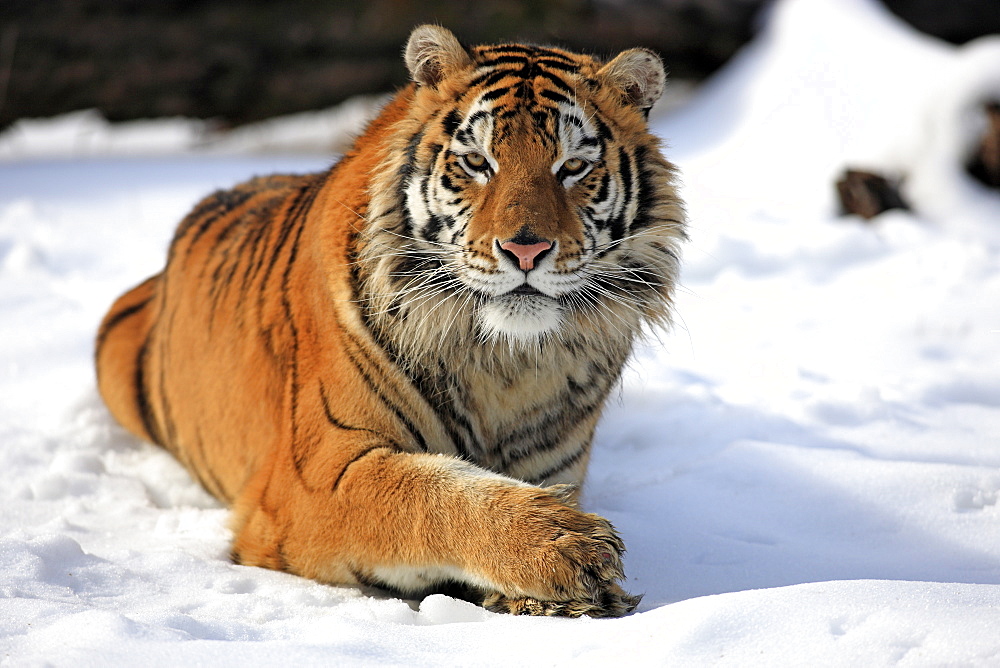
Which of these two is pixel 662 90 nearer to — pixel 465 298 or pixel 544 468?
pixel 465 298

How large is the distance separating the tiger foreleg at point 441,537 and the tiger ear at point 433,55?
0.77 meters

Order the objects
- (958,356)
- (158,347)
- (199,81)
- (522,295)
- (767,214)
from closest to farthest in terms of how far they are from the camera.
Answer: (522,295), (158,347), (958,356), (767,214), (199,81)

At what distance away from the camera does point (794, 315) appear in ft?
11.5

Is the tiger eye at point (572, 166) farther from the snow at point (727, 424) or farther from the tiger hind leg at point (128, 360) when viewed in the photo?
the tiger hind leg at point (128, 360)

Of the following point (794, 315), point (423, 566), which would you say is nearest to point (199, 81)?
point (794, 315)

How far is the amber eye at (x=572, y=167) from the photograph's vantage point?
1990 mm

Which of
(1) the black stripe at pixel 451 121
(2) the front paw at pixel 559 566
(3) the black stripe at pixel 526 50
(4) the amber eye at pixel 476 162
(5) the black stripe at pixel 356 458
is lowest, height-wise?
(2) the front paw at pixel 559 566

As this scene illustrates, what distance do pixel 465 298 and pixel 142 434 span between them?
4.00 feet

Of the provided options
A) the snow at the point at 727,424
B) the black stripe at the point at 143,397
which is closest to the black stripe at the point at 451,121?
the snow at the point at 727,424

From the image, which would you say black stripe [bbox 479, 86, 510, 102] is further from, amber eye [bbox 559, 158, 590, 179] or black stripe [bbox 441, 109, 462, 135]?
amber eye [bbox 559, 158, 590, 179]

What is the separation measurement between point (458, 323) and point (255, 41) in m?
3.82

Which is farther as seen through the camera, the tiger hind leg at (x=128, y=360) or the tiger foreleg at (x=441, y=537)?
the tiger hind leg at (x=128, y=360)

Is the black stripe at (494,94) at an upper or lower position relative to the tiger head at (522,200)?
upper

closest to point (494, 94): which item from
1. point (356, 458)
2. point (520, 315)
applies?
point (520, 315)
